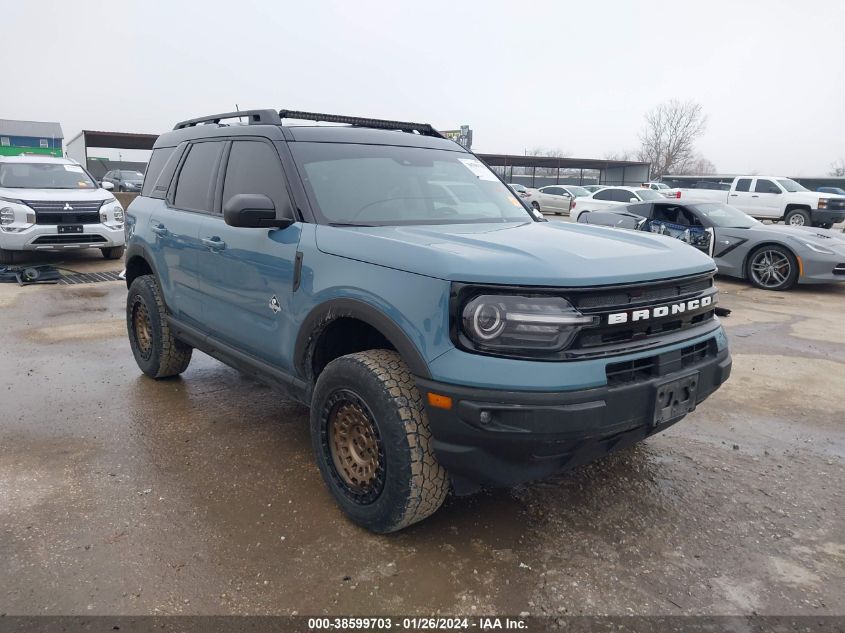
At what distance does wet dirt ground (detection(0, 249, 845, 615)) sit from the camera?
2389 millimetres

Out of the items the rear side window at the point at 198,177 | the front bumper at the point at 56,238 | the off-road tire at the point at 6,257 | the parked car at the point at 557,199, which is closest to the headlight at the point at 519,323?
the rear side window at the point at 198,177

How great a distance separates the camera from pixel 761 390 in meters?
4.82

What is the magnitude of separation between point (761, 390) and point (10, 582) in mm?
4947

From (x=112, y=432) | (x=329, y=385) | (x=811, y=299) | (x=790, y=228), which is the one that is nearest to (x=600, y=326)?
(x=329, y=385)

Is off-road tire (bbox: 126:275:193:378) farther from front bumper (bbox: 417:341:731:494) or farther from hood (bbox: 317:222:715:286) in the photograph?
front bumper (bbox: 417:341:731:494)

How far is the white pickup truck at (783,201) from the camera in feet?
65.5

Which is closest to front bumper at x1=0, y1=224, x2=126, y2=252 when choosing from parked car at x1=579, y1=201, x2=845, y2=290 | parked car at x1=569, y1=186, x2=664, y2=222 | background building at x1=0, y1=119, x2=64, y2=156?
parked car at x1=579, y1=201, x2=845, y2=290

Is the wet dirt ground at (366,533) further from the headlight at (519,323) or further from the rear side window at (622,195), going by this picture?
the rear side window at (622,195)

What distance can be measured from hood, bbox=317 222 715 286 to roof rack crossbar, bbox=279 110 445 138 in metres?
1.15

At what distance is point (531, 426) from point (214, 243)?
2.34 m

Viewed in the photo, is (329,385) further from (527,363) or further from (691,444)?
(691,444)

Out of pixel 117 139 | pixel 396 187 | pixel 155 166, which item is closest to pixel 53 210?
pixel 155 166

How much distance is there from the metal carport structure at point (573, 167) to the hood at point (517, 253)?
43.1 metres

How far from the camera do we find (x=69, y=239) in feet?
32.3
